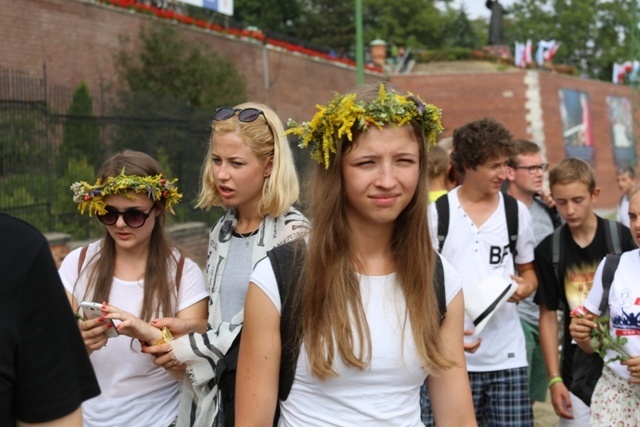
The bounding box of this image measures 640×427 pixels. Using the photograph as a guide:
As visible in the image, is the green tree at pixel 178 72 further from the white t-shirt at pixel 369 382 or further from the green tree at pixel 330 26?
the green tree at pixel 330 26

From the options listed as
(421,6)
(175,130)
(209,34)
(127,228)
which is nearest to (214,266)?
(127,228)

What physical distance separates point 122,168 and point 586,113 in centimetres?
4525

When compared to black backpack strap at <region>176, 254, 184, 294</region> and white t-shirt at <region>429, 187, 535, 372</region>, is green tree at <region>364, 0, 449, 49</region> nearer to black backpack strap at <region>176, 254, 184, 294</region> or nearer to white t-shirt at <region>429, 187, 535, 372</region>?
white t-shirt at <region>429, 187, 535, 372</region>

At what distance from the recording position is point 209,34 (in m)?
30.9

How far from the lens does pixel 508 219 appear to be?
5152mm

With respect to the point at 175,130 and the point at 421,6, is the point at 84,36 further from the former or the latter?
the point at 421,6

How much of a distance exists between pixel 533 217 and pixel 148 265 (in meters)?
3.30

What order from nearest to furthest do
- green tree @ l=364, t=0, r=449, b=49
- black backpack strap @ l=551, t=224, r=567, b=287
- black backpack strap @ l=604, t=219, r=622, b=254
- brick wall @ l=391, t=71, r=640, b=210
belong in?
1. black backpack strap @ l=604, t=219, r=622, b=254
2. black backpack strap @ l=551, t=224, r=567, b=287
3. brick wall @ l=391, t=71, r=640, b=210
4. green tree @ l=364, t=0, r=449, b=49

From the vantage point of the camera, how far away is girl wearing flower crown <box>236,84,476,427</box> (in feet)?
8.73

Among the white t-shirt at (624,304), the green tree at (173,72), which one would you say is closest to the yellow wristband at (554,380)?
the white t-shirt at (624,304)

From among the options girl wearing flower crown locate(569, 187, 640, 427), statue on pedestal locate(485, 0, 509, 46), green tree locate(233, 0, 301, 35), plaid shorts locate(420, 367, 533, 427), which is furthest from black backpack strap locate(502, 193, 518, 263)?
green tree locate(233, 0, 301, 35)

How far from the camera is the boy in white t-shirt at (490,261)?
497 centimetres

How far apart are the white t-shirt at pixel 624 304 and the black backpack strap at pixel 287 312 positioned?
205 centimetres

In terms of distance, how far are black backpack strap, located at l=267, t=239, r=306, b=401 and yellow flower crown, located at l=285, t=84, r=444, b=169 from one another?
0.32m
